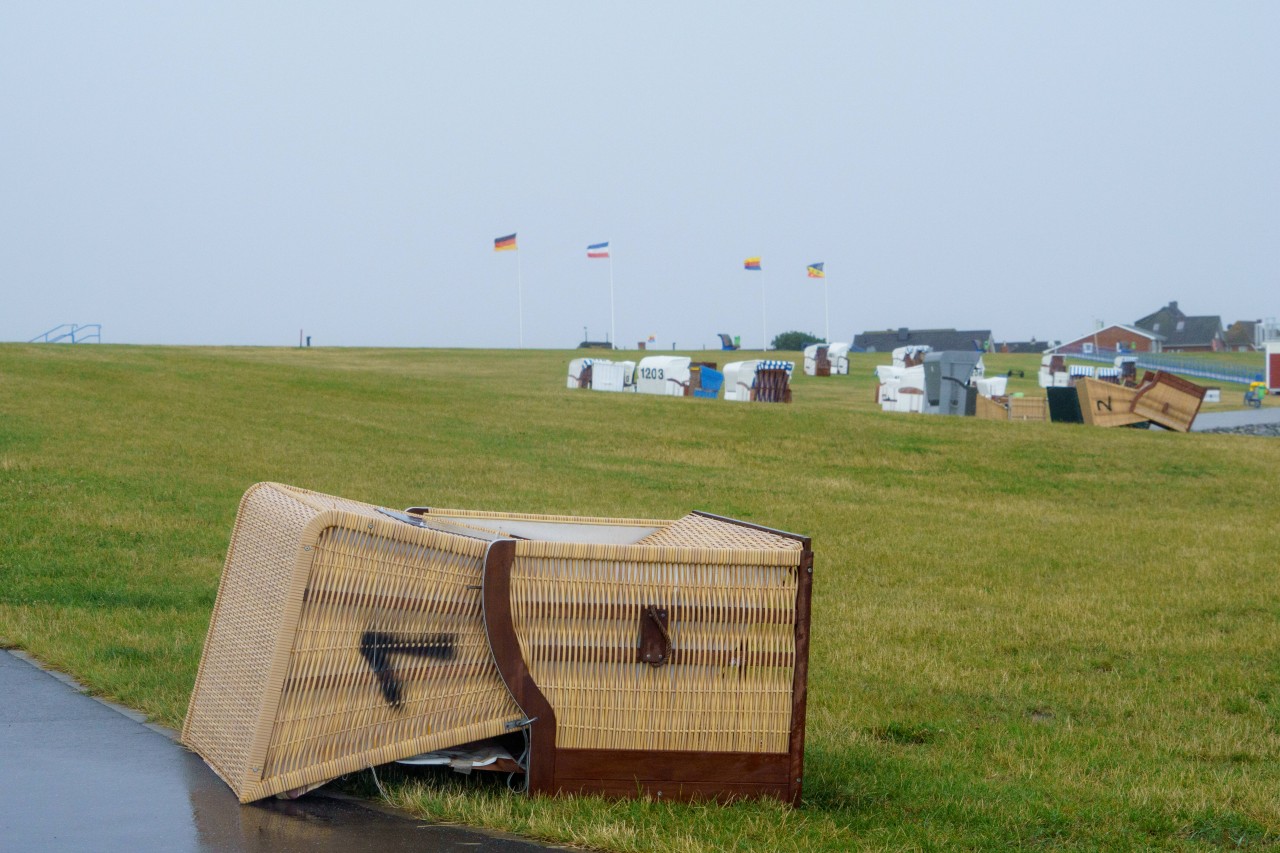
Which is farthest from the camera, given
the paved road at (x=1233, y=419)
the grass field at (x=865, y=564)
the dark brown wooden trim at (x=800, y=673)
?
the paved road at (x=1233, y=419)

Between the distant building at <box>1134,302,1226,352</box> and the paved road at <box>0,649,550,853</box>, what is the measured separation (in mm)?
134559

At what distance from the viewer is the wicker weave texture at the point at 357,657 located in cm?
446

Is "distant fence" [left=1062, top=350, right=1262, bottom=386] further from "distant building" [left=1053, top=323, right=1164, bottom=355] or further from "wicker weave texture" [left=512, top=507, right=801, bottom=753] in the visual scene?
"wicker weave texture" [left=512, top=507, right=801, bottom=753]

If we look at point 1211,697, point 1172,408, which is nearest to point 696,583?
point 1211,697

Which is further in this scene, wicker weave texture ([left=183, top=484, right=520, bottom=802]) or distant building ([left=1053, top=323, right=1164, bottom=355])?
distant building ([left=1053, top=323, right=1164, bottom=355])

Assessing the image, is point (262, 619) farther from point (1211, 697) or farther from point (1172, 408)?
point (1172, 408)

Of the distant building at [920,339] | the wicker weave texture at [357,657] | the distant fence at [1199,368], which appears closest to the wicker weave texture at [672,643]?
the wicker weave texture at [357,657]

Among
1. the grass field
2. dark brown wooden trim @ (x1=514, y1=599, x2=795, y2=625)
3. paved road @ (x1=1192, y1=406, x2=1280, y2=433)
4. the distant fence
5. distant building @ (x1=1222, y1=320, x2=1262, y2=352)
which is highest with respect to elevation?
distant building @ (x1=1222, y1=320, x2=1262, y2=352)

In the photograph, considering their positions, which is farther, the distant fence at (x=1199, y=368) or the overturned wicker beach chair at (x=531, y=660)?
the distant fence at (x=1199, y=368)

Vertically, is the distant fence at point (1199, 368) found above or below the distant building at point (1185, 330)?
below

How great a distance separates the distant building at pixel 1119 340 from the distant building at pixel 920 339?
8.13m

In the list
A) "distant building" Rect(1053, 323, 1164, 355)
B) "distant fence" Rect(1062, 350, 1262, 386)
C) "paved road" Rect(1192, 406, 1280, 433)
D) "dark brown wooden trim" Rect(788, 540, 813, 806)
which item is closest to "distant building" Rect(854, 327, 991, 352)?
"distant building" Rect(1053, 323, 1164, 355)

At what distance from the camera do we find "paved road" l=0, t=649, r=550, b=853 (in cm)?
421

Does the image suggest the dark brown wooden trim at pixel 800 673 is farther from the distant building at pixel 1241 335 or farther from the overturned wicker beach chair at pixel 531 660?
the distant building at pixel 1241 335
